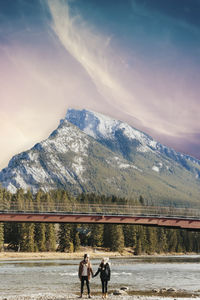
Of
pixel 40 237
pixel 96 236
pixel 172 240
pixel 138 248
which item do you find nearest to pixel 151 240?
pixel 138 248

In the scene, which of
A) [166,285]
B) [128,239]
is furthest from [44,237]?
[166,285]

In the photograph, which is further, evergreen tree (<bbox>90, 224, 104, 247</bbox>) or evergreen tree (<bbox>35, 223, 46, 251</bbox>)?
evergreen tree (<bbox>90, 224, 104, 247</bbox>)

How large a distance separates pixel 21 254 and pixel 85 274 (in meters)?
90.4

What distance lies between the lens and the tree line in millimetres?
128125

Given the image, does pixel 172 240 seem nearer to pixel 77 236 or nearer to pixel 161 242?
pixel 161 242

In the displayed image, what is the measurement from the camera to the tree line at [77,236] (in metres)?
128

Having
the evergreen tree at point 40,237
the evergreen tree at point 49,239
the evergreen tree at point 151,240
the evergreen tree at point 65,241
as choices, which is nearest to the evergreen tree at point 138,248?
the evergreen tree at point 151,240

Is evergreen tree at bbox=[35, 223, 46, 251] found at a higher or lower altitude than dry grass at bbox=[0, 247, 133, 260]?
higher

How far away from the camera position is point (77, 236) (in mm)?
140250

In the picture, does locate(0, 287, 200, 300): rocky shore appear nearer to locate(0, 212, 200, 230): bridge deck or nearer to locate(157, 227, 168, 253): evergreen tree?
locate(0, 212, 200, 230): bridge deck

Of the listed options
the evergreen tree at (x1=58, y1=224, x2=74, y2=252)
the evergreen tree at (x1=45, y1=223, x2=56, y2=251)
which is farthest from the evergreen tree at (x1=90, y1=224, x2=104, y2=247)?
the evergreen tree at (x1=45, y1=223, x2=56, y2=251)

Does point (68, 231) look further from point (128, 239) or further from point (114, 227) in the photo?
point (128, 239)

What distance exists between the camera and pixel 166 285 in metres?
49.5

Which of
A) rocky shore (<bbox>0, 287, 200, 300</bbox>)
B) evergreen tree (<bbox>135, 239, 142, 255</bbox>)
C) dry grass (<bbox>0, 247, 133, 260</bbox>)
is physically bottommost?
rocky shore (<bbox>0, 287, 200, 300</bbox>)
